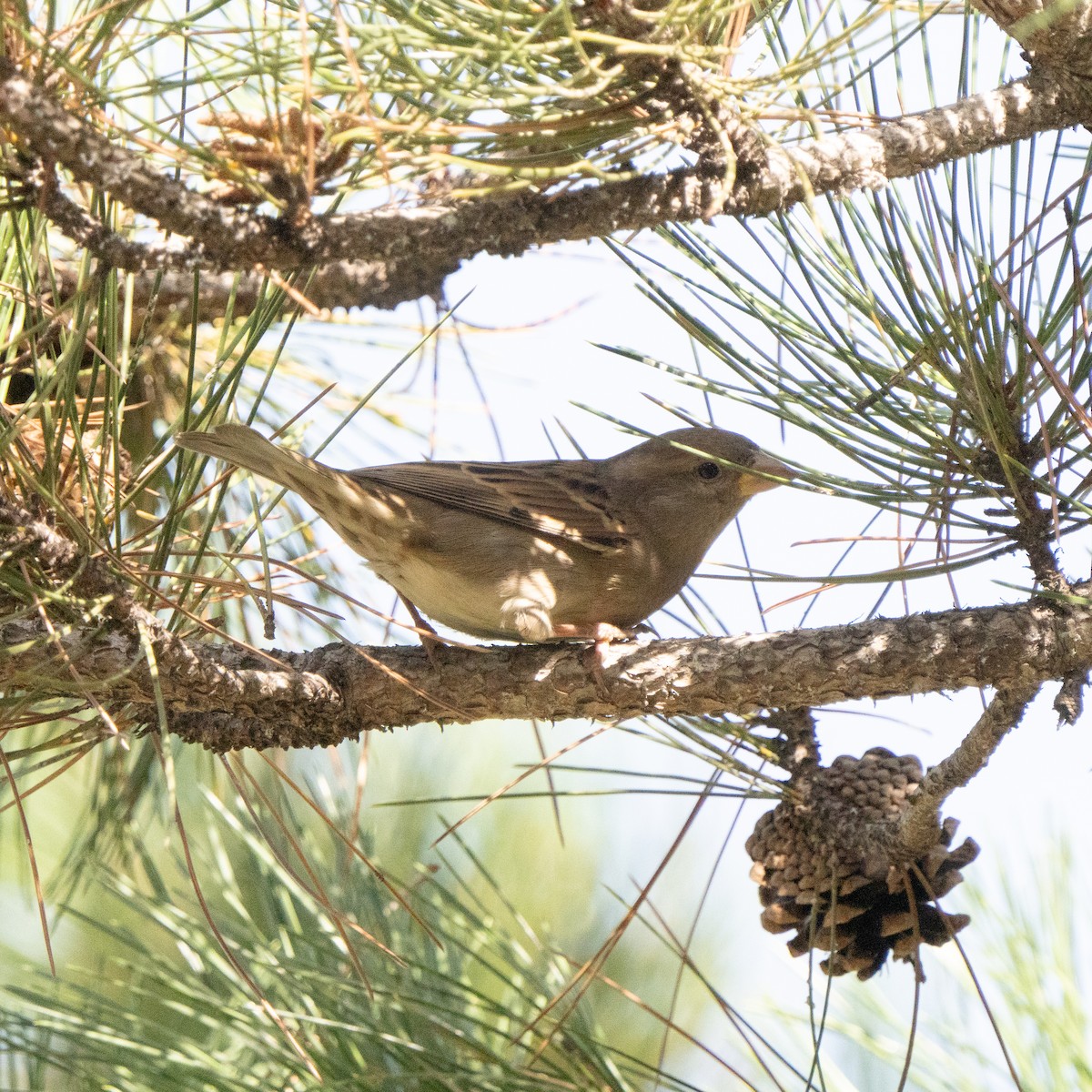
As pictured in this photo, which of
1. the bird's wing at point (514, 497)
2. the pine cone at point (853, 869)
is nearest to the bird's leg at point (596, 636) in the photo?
the bird's wing at point (514, 497)

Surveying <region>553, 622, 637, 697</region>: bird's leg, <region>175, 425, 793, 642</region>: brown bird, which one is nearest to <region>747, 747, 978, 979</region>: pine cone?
<region>553, 622, 637, 697</region>: bird's leg

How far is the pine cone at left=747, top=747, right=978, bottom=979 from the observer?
2654 millimetres

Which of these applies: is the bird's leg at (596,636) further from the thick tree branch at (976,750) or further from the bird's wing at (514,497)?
the thick tree branch at (976,750)

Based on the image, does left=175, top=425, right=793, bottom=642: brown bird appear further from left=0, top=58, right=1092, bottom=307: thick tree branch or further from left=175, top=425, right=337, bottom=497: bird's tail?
left=0, top=58, right=1092, bottom=307: thick tree branch

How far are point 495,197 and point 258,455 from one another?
1215 millimetres

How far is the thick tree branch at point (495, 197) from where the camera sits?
5.67ft

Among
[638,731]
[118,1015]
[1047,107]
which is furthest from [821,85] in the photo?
[118,1015]

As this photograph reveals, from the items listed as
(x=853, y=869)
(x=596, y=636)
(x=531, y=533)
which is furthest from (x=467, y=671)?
(x=531, y=533)

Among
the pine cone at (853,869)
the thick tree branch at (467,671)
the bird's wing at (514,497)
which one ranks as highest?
the bird's wing at (514,497)

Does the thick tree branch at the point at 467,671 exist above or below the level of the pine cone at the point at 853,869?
above

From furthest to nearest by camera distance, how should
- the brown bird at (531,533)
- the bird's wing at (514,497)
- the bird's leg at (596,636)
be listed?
the bird's wing at (514,497)
the brown bird at (531,533)
the bird's leg at (596,636)

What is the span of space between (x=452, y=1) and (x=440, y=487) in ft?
7.58

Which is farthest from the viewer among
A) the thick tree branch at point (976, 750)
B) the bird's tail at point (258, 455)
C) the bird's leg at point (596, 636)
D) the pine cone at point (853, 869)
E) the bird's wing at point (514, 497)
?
the bird's wing at point (514, 497)

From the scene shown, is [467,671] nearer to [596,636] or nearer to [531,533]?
[596,636]
